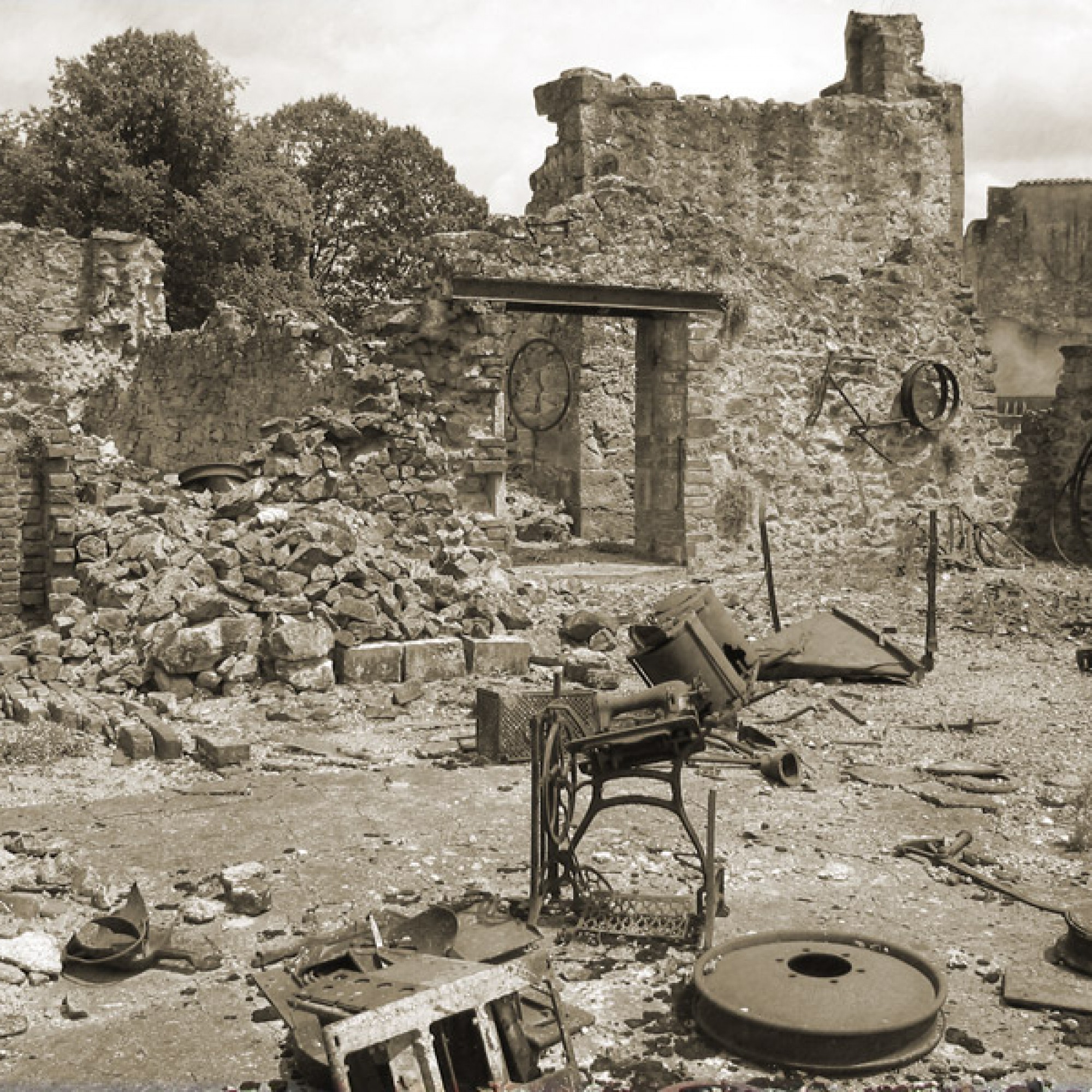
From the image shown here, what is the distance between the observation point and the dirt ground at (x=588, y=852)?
14.1ft

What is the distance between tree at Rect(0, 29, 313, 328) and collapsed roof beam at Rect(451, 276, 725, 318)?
411 inches

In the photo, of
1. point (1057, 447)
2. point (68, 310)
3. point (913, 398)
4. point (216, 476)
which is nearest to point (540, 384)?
point (913, 398)

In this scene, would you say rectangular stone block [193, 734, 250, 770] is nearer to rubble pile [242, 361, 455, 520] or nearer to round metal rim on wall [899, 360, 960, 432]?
rubble pile [242, 361, 455, 520]

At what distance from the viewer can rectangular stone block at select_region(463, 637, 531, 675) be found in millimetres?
9828

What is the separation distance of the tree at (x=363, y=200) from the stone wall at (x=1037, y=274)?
12112mm

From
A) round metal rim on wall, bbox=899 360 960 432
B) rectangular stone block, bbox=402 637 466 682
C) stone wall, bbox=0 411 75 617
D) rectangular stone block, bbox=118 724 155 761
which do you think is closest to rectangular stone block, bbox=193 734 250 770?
rectangular stone block, bbox=118 724 155 761

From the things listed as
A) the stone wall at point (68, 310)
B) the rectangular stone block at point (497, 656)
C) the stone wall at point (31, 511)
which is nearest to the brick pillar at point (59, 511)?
the stone wall at point (31, 511)

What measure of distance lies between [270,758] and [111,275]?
13090 millimetres

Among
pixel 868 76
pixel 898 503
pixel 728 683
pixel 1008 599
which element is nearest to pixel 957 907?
pixel 728 683

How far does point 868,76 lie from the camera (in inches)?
909

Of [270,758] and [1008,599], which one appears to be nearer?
[270,758]

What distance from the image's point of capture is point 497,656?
389 inches

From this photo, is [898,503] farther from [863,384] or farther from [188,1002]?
[188,1002]

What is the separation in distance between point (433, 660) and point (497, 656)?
1.64 feet
